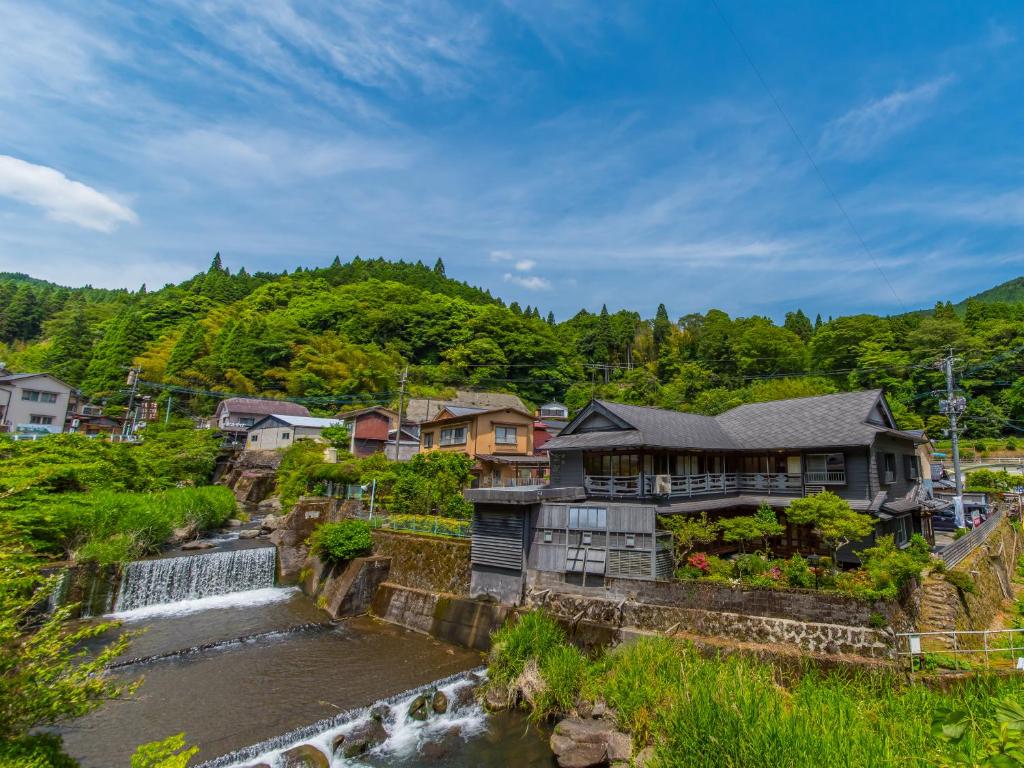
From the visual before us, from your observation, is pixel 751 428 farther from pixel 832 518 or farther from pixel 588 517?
pixel 588 517

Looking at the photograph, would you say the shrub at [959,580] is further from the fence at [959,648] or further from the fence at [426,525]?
the fence at [426,525]

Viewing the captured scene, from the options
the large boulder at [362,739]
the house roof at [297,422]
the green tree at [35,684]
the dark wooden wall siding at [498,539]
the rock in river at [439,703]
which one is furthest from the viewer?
the house roof at [297,422]

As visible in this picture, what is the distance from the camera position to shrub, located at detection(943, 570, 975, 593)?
14914 millimetres

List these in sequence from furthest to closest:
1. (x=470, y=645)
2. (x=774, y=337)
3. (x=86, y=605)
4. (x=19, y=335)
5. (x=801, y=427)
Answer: (x=19, y=335), (x=774, y=337), (x=801, y=427), (x=86, y=605), (x=470, y=645)

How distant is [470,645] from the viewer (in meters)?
18.1

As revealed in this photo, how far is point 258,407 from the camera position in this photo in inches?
2267

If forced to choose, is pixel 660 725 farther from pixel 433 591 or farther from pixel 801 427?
pixel 801 427

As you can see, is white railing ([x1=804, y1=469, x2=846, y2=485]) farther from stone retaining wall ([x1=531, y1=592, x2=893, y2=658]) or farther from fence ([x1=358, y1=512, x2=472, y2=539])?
fence ([x1=358, y1=512, x2=472, y2=539])

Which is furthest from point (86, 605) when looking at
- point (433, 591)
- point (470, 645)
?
point (470, 645)

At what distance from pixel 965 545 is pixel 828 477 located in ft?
15.8

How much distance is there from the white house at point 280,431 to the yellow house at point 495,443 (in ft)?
53.4

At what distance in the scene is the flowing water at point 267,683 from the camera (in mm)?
11865

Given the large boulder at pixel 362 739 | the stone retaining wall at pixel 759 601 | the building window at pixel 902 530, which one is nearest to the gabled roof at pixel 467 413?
the stone retaining wall at pixel 759 601

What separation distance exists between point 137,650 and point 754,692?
749 inches
